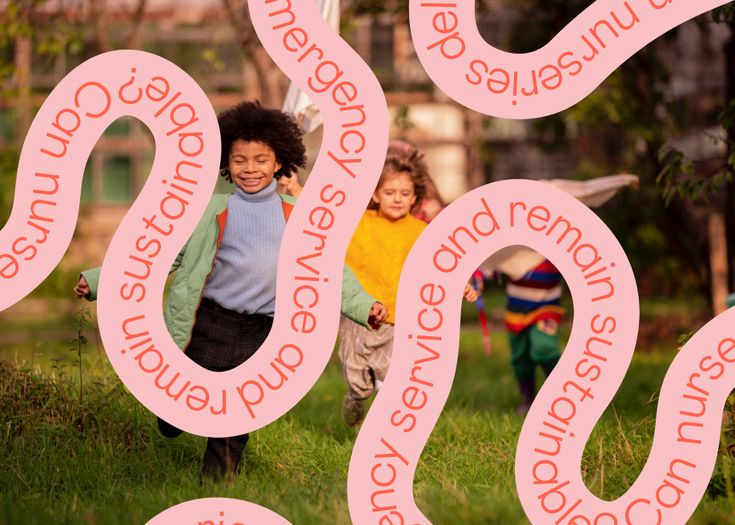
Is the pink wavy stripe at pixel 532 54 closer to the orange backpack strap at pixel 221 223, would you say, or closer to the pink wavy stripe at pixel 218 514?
the orange backpack strap at pixel 221 223

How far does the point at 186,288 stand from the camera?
4957 millimetres

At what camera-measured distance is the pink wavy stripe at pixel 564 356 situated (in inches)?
180

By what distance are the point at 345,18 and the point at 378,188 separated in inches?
173

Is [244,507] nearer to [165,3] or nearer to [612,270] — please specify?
[612,270]

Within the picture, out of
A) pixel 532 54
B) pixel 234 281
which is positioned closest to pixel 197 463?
pixel 234 281

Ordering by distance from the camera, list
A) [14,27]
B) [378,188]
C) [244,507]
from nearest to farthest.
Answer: [244,507], [378,188], [14,27]

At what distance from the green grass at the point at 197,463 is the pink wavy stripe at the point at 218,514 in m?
0.13

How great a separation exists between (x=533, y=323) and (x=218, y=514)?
12.0 feet

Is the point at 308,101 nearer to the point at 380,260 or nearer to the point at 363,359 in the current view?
the point at 380,260

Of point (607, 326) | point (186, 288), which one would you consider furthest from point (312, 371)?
point (607, 326)

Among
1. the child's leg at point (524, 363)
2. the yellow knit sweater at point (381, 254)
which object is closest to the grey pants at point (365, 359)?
the yellow knit sweater at point (381, 254)

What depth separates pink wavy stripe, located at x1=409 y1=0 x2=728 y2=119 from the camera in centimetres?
478

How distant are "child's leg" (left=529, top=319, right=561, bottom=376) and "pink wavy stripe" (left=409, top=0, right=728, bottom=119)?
9.55 feet

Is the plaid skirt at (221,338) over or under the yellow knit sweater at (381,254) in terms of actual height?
under
